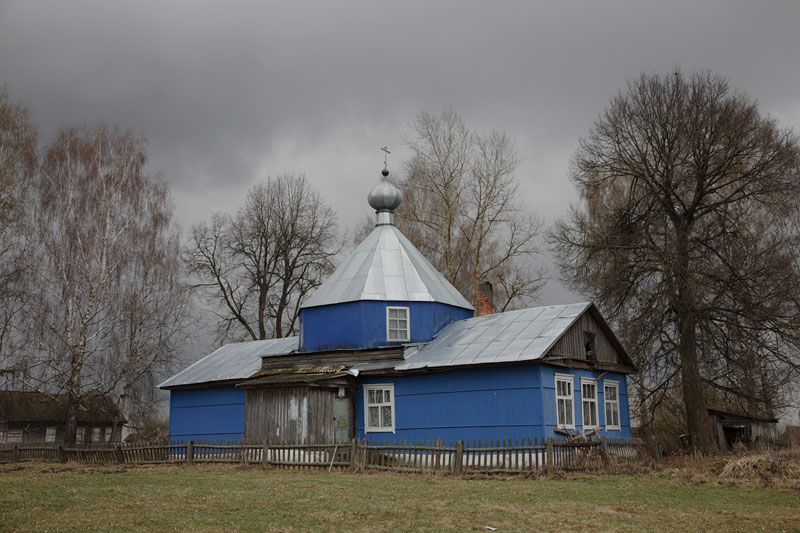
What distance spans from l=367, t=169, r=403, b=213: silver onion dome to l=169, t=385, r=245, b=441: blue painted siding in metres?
8.61

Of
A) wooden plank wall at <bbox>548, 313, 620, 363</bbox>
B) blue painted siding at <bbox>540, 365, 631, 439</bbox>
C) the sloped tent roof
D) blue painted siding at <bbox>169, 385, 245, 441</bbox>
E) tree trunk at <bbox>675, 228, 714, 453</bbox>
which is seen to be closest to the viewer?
blue painted siding at <bbox>540, 365, 631, 439</bbox>

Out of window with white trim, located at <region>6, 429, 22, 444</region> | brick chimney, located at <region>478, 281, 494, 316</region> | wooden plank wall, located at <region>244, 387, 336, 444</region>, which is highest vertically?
brick chimney, located at <region>478, 281, 494, 316</region>

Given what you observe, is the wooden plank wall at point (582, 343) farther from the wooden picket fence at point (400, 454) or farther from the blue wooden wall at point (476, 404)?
the wooden picket fence at point (400, 454)

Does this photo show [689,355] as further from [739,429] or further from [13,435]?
[13,435]

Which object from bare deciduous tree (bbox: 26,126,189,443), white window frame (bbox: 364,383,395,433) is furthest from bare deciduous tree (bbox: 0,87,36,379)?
white window frame (bbox: 364,383,395,433)

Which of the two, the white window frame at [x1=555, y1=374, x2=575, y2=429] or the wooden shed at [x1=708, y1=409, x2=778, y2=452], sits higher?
the white window frame at [x1=555, y1=374, x2=575, y2=429]

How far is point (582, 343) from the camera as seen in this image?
888 inches

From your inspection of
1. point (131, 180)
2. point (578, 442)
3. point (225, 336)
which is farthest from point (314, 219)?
point (578, 442)

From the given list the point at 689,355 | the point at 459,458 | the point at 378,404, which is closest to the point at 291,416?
the point at 378,404

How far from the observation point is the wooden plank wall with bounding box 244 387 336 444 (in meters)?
21.4

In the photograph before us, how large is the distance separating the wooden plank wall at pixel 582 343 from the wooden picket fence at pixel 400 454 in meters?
2.96

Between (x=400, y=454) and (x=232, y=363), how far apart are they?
10950 millimetres

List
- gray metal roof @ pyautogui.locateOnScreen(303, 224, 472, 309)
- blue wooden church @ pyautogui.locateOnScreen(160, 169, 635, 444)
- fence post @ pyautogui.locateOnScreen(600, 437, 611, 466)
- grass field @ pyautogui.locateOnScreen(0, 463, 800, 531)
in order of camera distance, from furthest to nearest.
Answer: gray metal roof @ pyautogui.locateOnScreen(303, 224, 472, 309), blue wooden church @ pyautogui.locateOnScreen(160, 169, 635, 444), fence post @ pyautogui.locateOnScreen(600, 437, 611, 466), grass field @ pyautogui.locateOnScreen(0, 463, 800, 531)

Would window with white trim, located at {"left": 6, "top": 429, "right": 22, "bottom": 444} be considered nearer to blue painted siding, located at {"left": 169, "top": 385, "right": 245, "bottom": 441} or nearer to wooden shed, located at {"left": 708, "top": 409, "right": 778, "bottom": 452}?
blue painted siding, located at {"left": 169, "top": 385, "right": 245, "bottom": 441}
